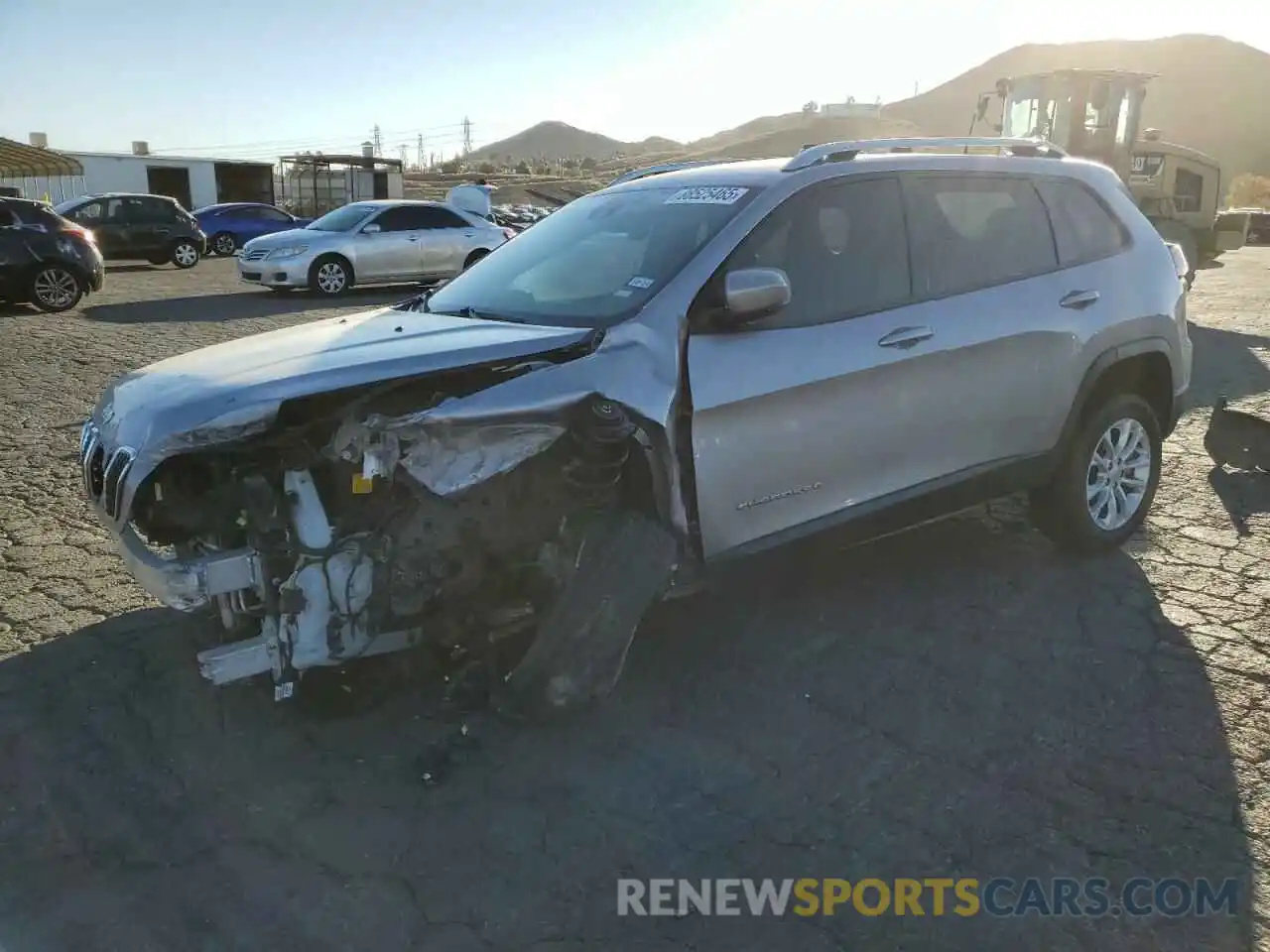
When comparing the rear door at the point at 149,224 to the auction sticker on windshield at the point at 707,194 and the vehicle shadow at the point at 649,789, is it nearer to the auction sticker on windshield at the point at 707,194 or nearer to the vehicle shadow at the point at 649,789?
the vehicle shadow at the point at 649,789

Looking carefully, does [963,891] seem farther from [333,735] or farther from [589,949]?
[333,735]

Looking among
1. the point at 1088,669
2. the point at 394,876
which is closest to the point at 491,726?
the point at 394,876

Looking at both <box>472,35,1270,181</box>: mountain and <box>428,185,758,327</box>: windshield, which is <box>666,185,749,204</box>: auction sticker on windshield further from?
<box>472,35,1270,181</box>: mountain

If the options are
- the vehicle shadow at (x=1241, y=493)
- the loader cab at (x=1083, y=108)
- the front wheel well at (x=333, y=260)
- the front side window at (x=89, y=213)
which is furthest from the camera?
the front side window at (x=89, y=213)

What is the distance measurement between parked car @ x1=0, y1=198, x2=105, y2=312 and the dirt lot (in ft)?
32.6

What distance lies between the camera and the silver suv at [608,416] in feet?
9.92

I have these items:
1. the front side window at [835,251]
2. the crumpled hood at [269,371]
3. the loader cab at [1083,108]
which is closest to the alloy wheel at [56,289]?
the crumpled hood at [269,371]

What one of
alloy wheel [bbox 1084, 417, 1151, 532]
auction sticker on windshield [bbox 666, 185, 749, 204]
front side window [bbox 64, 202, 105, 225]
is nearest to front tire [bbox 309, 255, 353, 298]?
front side window [bbox 64, 202, 105, 225]

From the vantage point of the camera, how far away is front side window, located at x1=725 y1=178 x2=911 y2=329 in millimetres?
3686

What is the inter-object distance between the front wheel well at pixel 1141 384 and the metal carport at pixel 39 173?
1248 inches

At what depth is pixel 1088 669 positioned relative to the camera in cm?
379

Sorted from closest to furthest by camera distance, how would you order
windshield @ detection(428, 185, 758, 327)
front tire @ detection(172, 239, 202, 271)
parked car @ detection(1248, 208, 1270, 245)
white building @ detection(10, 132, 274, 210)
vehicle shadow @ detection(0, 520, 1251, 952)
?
vehicle shadow @ detection(0, 520, 1251, 952)
windshield @ detection(428, 185, 758, 327)
front tire @ detection(172, 239, 202, 271)
parked car @ detection(1248, 208, 1270, 245)
white building @ detection(10, 132, 274, 210)

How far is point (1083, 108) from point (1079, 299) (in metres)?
12.8

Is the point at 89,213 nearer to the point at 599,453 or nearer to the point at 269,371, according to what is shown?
the point at 269,371
